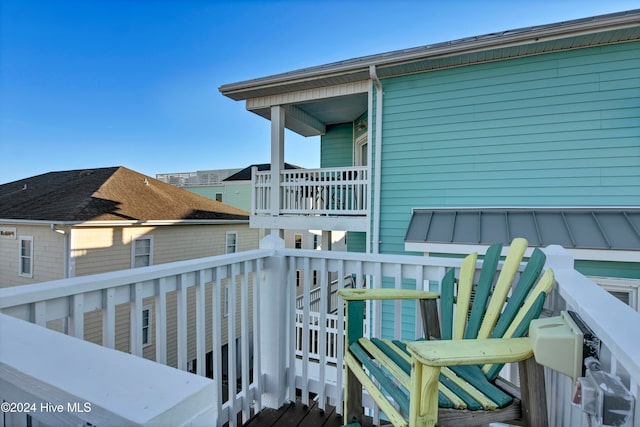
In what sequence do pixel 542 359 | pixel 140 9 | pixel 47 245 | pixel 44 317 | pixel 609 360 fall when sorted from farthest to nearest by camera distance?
pixel 47 245 < pixel 140 9 < pixel 44 317 < pixel 542 359 < pixel 609 360

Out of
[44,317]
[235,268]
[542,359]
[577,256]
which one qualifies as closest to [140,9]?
[235,268]

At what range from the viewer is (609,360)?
798 mm

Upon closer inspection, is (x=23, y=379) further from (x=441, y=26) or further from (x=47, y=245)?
(x=47, y=245)

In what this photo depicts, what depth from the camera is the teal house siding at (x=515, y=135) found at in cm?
397

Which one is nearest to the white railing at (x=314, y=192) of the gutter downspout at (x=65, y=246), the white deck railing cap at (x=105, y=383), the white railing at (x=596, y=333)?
the white railing at (x=596, y=333)

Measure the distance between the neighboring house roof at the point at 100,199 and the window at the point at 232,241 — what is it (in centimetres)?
56

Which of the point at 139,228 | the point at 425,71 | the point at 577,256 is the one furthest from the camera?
the point at 139,228

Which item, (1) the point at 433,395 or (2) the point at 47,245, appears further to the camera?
(2) the point at 47,245

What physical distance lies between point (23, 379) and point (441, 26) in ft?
19.1

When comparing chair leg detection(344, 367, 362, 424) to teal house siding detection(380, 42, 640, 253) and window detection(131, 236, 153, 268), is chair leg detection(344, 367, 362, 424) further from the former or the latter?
window detection(131, 236, 153, 268)

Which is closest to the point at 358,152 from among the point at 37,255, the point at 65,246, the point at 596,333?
the point at 596,333

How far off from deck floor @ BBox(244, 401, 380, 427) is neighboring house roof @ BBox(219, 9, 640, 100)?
4415 mm

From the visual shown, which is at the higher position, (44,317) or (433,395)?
(44,317)

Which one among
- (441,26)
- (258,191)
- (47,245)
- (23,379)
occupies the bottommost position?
(47,245)
